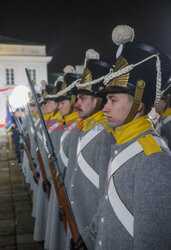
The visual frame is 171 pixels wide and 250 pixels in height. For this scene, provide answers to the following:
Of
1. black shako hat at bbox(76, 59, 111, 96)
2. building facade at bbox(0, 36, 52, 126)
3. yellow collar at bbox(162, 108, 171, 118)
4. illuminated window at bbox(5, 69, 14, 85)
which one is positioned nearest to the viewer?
black shako hat at bbox(76, 59, 111, 96)

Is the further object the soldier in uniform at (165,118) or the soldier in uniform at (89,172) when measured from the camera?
the soldier in uniform at (165,118)

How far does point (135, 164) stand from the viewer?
1.49 m

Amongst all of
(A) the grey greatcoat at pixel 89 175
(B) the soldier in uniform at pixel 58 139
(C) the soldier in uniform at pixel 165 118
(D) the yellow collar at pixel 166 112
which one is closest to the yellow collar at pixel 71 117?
(B) the soldier in uniform at pixel 58 139

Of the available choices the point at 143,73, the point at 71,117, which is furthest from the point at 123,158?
the point at 71,117

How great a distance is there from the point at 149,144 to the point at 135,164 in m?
0.14

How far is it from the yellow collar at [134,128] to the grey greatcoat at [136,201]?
4 cm

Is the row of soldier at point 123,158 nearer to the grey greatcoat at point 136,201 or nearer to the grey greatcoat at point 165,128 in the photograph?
the grey greatcoat at point 136,201

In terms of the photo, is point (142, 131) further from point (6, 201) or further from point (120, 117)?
point (6, 201)

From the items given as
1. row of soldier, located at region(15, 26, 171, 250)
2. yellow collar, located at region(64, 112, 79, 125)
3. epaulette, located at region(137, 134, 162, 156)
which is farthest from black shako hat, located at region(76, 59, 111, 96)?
epaulette, located at region(137, 134, 162, 156)

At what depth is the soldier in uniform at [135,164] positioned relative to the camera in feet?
4.33

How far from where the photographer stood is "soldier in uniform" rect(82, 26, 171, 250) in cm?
132

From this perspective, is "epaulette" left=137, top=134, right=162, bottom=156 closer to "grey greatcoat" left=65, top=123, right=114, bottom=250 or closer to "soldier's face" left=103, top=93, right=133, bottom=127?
"soldier's face" left=103, top=93, right=133, bottom=127

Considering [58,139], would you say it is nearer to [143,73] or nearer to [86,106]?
[86,106]

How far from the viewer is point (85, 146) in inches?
91.7
